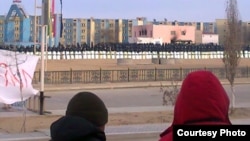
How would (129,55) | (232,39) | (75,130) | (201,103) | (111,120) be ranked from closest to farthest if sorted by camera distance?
(201,103)
(75,130)
(111,120)
(232,39)
(129,55)

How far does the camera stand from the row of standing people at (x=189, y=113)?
8.32ft

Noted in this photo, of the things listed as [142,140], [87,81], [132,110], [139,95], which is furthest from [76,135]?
[87,81]

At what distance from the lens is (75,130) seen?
274 cm

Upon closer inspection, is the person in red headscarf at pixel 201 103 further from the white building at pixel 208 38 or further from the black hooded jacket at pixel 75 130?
the white building at pixel 208 38

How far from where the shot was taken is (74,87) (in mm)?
32312

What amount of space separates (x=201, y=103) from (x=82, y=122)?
2.02ft

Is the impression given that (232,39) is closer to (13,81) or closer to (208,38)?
(13,81)

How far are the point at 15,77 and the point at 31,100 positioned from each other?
467cm

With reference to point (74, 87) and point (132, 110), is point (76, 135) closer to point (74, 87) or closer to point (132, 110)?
point (132, 110)

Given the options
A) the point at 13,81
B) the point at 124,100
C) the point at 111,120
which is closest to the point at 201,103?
the point at 111,120

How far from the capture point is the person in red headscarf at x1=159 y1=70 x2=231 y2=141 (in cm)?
253

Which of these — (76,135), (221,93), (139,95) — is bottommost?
(139,95)

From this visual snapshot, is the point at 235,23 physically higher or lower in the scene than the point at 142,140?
higher

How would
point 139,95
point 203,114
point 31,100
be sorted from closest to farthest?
point 203,114 → point 31,100 → point 139,95
